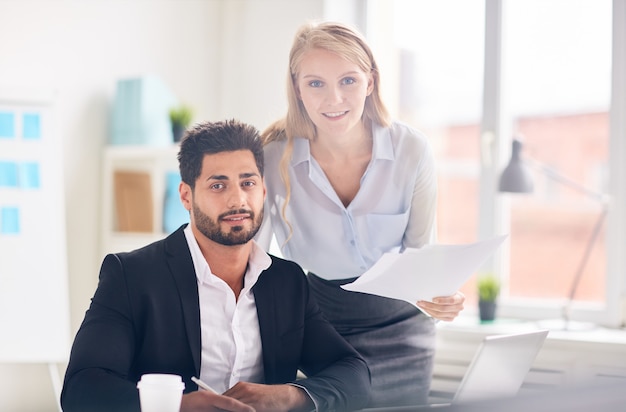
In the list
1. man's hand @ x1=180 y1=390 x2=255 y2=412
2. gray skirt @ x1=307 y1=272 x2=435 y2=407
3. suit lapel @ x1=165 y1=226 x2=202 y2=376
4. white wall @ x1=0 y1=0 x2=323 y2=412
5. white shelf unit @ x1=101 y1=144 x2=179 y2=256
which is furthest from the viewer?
white shelf unit @ x1=101 y1=144 x2=179 y2=256

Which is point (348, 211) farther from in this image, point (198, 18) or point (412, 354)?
point (198, 18)

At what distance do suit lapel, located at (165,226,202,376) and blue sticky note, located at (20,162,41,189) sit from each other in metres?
1.26

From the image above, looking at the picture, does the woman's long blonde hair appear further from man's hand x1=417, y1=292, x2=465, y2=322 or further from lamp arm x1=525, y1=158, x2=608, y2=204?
lamp arm x1=525, y1=158, x2=608, y2=204

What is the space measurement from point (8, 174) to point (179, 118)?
656 millimetres

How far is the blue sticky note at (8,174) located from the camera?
241 cm

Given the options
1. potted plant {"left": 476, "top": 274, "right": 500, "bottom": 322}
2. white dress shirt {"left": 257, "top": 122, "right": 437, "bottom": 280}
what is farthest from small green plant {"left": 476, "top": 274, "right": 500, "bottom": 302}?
white dress shirt {"left": 257, "top": 122, "right": 437, "bottom": 280}

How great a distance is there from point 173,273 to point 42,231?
130cm

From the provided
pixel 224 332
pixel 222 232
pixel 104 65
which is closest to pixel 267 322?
pixel 224 332

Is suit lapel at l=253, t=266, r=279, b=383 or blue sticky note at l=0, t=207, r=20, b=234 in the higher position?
blue sticky note at l=0, t=207, r=20, b=234

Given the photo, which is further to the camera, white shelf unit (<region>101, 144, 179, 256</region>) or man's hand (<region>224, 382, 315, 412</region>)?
white shelf unit (<region>101, 144, 179, 256</region>)

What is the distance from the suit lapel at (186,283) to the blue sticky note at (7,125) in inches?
50.5

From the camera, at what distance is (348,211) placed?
61.9 inches

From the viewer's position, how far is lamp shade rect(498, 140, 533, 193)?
240 centimetres

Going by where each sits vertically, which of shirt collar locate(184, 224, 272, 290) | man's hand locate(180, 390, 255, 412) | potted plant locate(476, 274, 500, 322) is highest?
shirt collar locate(184, 224, 272, 290)
